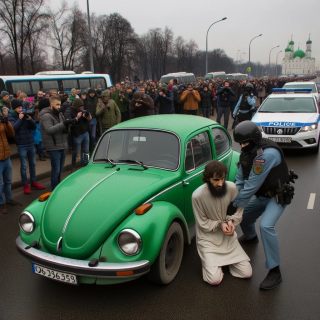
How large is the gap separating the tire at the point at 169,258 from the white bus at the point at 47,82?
57.6ft

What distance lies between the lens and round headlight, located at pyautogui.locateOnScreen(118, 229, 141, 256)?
3682mm

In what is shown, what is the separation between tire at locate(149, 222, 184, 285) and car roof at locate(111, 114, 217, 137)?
138 cm

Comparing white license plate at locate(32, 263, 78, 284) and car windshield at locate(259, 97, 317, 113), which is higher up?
car windshield at locate(259, 97, 317, 113)

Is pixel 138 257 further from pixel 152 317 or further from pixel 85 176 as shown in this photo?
pixel 85 176

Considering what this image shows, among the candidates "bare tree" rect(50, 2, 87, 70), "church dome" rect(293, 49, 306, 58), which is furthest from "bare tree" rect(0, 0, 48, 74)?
"church dome" rect(293, 49, 306, 58)

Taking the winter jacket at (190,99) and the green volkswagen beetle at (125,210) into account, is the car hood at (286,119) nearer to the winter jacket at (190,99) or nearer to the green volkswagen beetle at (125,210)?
the winter jacket at (190,99)

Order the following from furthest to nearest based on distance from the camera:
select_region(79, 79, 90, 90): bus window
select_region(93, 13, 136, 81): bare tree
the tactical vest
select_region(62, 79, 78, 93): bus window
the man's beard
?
1. select_region(93, 13, 136, 81): bare tree
2. select_region(79, 79, 90, 90): bus window
3. select_region(62, 79, 78, 93): bus window
4. the man's beard
5. the tactical vest

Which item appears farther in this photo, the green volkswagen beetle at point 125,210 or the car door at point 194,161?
the car door at point 194,161

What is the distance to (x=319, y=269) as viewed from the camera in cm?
445

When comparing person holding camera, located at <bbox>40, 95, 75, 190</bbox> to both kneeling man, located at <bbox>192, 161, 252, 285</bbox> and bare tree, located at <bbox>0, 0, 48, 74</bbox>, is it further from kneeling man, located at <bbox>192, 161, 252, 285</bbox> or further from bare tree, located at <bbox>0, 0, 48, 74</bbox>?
bare tree, located at <bbox>0, 0, 48, 74</bbox>

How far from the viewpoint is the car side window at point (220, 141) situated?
575 centimetres

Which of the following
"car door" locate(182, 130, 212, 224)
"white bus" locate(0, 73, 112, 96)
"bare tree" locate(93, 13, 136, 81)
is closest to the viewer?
"car door" locate(182, 130, 212, 224)

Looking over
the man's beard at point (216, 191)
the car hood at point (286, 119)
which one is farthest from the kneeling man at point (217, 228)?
the car hood at point (286, 119)

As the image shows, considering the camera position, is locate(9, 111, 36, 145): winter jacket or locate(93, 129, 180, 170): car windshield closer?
locate(93, 129, 180, 170): car windshield
